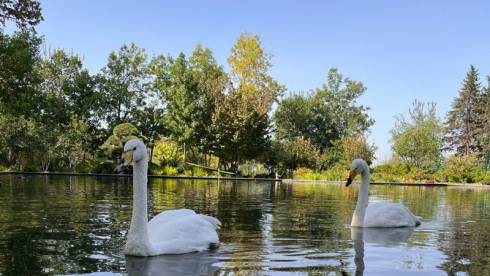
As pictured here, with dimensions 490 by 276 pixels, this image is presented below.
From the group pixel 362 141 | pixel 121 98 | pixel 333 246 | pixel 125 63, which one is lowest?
pixel 333 246

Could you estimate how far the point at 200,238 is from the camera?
7250 mm

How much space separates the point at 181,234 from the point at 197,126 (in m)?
39.6

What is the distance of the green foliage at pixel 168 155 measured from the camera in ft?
152

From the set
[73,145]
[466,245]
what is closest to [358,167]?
[466,245]

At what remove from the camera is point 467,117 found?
2694 inches

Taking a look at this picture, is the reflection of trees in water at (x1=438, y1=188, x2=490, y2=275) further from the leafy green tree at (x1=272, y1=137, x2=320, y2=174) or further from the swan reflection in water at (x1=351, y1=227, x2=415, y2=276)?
the leafy green tree at (x1=272, y1=137, x2=320, y2=174)

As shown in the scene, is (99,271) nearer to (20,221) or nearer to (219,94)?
(20,221)

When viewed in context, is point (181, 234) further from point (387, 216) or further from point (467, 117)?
point (467, 117)

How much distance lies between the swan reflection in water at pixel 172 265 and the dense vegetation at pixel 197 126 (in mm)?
35252

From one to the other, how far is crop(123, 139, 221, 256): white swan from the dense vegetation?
113 ft

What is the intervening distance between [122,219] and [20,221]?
1.87 m

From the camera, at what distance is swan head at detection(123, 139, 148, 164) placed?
6.48 meters

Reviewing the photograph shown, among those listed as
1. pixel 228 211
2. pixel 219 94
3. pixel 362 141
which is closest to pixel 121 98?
pixel 219 94

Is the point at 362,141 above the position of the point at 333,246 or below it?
above
